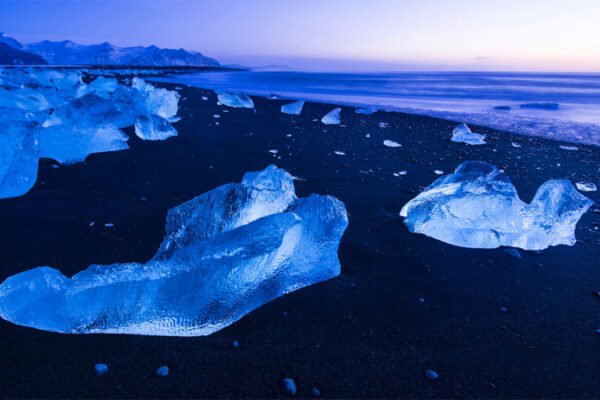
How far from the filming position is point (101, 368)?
4.32ft

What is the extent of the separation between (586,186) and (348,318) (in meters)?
3.54

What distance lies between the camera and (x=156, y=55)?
103 m

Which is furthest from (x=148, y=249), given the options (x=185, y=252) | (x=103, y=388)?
(x=103, y=388)

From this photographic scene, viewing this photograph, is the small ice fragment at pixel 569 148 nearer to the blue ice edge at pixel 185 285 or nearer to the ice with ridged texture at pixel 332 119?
the ice with ridged texture at pixel 332 119

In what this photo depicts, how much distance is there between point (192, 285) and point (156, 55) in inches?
4569

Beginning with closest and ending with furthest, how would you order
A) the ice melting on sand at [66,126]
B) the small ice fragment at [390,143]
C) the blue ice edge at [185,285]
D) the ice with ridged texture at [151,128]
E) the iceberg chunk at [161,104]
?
the blue ice edge at [185,285] → the ice melting on sand at [66,126] → the ice with ridged texture at [151,128] → the small ice fragment at [390,143] → the iceberg chunk at [161,104]

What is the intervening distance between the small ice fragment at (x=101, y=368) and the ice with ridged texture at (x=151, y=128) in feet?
13.7

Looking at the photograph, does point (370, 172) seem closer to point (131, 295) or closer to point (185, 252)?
point (185, 252)

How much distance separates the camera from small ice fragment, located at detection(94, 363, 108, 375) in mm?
1307

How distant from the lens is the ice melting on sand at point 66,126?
9.88 feet

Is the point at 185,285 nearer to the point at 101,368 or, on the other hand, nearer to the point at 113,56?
the point at 101,368

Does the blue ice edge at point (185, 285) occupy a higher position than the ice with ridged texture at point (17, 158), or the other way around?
the ice with ridged texture at point (17, 158)

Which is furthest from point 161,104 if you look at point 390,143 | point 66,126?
point 390,143

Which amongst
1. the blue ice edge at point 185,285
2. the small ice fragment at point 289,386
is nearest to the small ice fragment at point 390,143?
the blue ice edge at point 185,285
